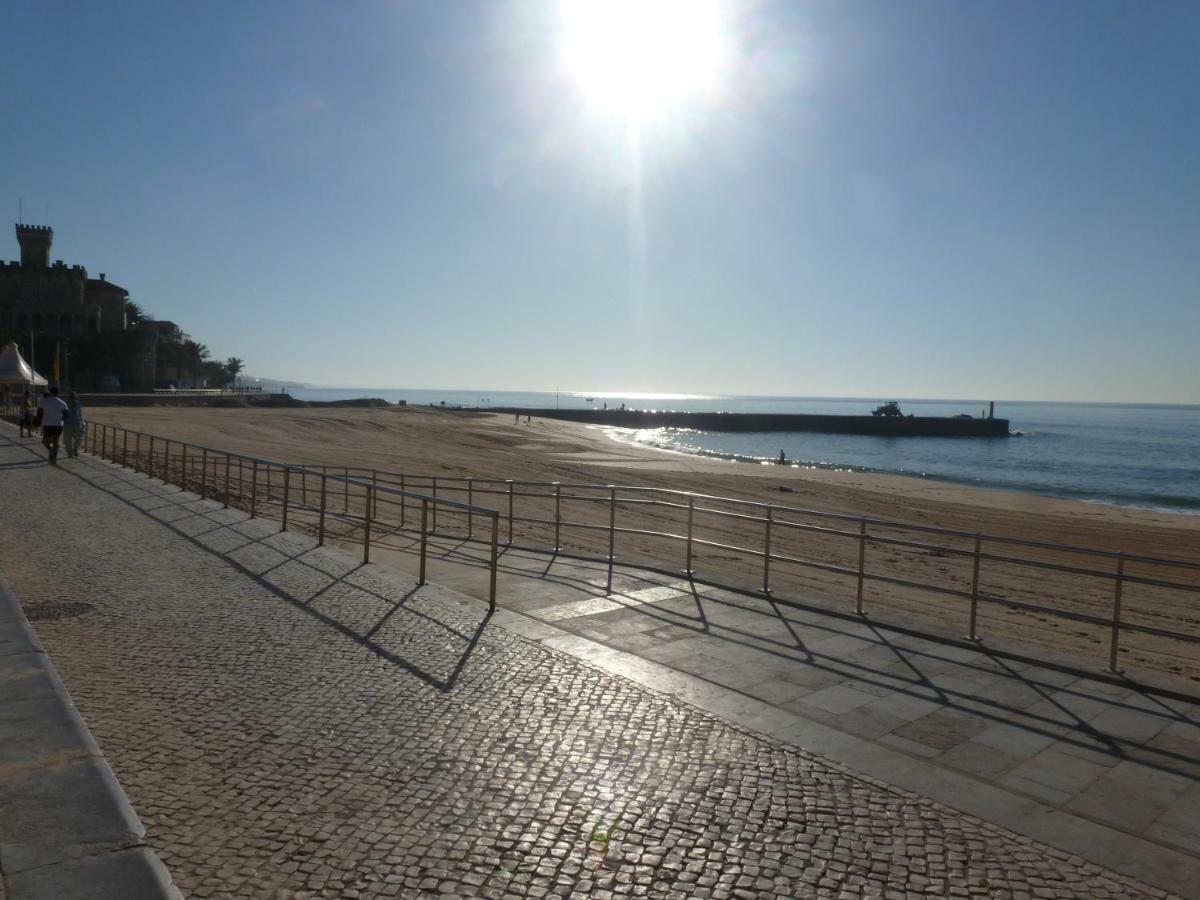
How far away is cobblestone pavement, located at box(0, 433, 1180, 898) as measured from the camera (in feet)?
11.1

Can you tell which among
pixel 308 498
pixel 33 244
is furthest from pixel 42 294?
pixel 308 498

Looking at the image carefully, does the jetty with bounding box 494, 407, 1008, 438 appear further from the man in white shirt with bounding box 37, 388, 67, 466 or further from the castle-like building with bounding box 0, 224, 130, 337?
the man in white shirt with bounding box 37, 388, 67, 466

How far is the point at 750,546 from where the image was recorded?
15781 millimetres

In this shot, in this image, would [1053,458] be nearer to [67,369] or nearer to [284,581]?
[284,581]

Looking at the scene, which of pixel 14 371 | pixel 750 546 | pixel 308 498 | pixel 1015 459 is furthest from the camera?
pixel 1015 459

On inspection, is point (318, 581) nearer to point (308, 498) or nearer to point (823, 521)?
point (308, 498)

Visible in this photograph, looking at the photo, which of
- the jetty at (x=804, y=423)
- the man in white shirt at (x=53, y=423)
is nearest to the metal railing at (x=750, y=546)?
the man in white shirt at (x=53, y=423)

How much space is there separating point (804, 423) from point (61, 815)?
106 metres

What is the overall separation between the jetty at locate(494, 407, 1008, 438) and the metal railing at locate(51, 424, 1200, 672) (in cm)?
7773

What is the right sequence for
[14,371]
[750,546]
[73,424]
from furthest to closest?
[14,371] → [73,424] → [750,546]

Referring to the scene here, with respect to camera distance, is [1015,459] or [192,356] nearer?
[1015,459]

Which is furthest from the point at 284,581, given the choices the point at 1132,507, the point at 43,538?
the point at 1132,507

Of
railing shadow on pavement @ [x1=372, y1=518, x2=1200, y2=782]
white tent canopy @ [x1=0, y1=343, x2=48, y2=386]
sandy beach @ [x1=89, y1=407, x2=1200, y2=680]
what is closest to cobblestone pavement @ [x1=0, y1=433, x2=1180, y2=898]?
railing shadow on pavement @ [x1=372, y1=518, x2=1200, y2=782]

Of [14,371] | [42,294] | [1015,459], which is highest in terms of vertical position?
[42,294]
